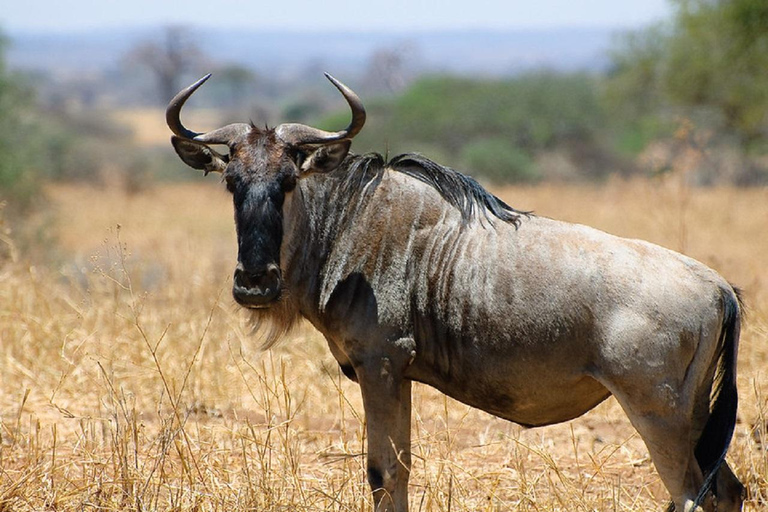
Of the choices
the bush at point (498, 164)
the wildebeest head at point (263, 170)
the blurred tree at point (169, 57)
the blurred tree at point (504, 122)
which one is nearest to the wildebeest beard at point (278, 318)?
the wildebeest head at point (263, 170)

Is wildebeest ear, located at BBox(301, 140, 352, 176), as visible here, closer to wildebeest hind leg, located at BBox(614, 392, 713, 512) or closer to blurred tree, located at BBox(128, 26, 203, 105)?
wildebeest hind leg, located at BBox(614, 392, 713, 512)

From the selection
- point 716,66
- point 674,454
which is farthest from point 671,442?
point 716,66

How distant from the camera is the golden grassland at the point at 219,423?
4043mm

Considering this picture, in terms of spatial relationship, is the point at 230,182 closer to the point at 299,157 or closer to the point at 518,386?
the point at 299,157

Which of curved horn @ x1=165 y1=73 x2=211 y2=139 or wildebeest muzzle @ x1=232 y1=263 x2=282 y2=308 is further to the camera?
curved horn @ x1=165 y1=73 x2=211 y2=139

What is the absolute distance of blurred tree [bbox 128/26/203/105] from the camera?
217ft

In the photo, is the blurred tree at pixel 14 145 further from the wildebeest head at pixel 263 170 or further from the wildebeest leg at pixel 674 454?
the wildebeest leg at pixel 674 454

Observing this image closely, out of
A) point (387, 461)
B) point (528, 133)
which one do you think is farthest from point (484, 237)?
point (528, 133)

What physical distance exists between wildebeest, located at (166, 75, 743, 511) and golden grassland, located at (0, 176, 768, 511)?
1.28ft

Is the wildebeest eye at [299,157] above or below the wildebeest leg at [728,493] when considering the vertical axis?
above

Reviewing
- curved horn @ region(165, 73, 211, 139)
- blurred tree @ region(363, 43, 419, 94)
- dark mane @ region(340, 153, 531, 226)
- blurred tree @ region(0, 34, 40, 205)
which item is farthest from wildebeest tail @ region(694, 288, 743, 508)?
blurred tree @ region(363, 43, 419, 94)

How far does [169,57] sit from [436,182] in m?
65.3

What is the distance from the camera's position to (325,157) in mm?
3881

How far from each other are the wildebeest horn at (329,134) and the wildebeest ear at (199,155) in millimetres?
323
